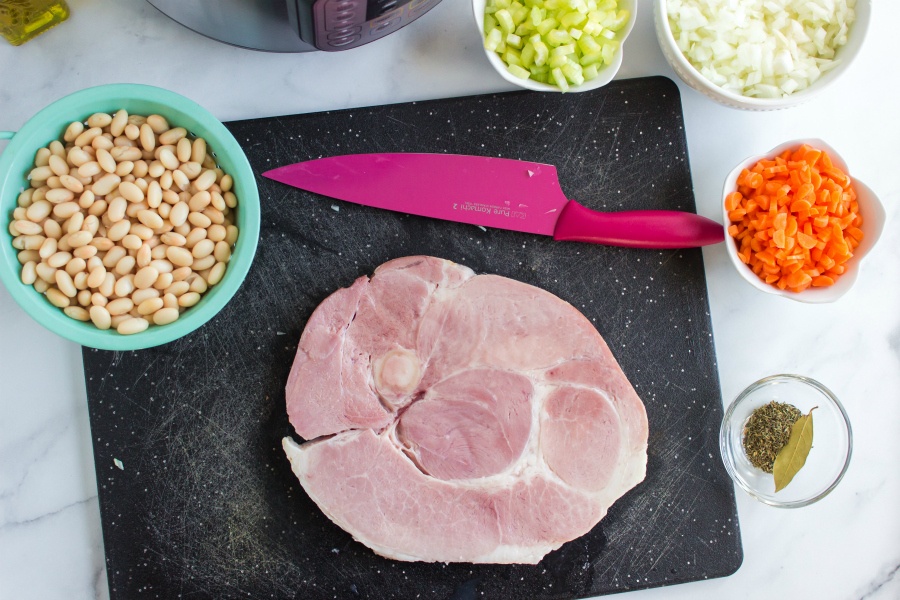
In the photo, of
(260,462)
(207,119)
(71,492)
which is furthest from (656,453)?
(71,492)

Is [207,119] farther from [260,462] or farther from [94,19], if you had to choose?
[260,462]

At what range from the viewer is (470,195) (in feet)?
4.86

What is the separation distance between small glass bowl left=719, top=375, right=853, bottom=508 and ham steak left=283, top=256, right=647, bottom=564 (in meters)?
0.21

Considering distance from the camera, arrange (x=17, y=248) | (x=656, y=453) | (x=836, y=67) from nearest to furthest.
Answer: (x=17, y=248)
(x=836, y=67)
(x=656, y=453)

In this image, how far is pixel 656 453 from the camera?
1536mm

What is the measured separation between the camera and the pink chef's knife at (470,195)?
1470 millimetres

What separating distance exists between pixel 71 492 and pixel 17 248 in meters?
0.53

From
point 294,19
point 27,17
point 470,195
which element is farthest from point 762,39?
point 27,17

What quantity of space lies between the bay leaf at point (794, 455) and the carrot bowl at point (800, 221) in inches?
10.1

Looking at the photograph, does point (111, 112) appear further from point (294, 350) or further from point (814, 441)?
point (814, 441)

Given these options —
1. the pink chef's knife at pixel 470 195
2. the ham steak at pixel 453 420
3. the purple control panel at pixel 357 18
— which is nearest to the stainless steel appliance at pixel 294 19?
the purple control panel at pixel 357 18

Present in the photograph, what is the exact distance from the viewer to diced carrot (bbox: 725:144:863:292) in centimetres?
138

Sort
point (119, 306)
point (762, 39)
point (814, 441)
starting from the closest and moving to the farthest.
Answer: point (119, 306), point (762, 39), point (814, 441)

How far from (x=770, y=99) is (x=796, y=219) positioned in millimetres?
249
